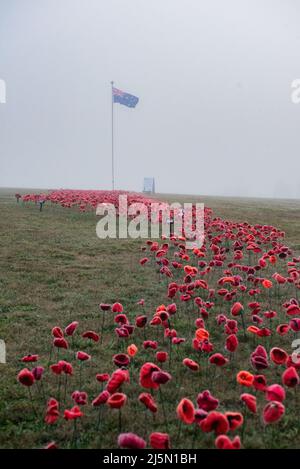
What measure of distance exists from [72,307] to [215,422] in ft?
17.8

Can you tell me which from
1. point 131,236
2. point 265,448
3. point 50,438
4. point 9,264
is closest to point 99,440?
point 50,438

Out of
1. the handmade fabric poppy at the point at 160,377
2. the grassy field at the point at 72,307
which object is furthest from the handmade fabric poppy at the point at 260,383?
the handmade fabric poppy at the point at 160,377

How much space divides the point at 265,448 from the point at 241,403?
2.57 ft

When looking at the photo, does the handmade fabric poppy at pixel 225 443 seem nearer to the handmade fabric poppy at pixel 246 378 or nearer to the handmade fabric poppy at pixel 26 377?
the handmade fabric poppy at pixel 246 378

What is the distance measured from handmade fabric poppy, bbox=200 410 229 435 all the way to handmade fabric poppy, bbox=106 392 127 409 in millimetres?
703

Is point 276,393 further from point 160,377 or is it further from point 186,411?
point 160,377

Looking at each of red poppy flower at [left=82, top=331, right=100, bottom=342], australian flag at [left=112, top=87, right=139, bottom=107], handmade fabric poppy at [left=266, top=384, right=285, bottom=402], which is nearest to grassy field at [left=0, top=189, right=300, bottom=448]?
red poppy flower at [left=82, top=331, right=100, bottom=342]

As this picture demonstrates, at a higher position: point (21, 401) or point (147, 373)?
point (147, 373)

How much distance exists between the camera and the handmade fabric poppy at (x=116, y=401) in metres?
3.76

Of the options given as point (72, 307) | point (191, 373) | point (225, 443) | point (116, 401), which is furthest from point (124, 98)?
point (225, 443)

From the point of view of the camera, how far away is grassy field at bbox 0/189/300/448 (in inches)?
185

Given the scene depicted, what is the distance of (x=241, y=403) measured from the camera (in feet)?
17.0

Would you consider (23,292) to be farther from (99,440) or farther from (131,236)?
(131,236)

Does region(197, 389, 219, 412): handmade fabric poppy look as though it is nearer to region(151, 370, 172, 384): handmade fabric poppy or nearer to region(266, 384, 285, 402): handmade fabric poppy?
region(151, 370, 172, 384): handmade fabric poppy
